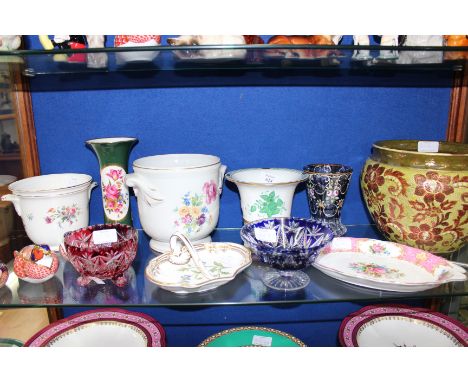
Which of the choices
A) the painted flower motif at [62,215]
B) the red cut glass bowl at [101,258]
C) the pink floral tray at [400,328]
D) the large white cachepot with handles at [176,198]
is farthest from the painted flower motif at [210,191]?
the pink floral tray at [400,328]

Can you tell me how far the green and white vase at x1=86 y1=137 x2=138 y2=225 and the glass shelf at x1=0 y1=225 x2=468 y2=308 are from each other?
0.14 m

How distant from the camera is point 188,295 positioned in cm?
57

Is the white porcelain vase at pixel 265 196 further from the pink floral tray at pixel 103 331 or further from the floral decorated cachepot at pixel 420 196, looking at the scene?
the pink floral tray at pixel 103 331

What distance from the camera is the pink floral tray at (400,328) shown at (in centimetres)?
74

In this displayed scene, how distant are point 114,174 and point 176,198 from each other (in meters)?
0.15

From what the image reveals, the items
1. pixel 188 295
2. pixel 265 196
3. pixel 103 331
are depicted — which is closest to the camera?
pixel 188 295

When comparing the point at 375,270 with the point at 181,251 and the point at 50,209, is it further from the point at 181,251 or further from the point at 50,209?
the point at 50,209

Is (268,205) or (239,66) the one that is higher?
(239,66)

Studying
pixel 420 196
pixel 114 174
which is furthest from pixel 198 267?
pixel 420 196

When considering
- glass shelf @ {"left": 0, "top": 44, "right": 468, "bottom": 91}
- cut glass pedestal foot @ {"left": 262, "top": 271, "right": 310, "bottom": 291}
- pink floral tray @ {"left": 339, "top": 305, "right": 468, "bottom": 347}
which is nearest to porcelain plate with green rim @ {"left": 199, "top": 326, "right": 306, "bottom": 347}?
pink floral tray @ {"left": 339, "top": 305, "right": 468, "bottom": 347}

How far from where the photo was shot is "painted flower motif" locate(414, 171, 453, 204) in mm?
593

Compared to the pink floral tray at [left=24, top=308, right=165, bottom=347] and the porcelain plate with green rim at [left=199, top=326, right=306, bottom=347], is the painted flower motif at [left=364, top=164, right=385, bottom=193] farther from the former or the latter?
the pink floral tray at [left=24, top=308, right=165, bottom=347]

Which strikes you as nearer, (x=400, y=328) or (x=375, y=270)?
(x=375, y=270)
